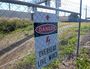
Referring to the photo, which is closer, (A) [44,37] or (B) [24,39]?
(A) [44,37]

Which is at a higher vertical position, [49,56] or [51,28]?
[51,28]

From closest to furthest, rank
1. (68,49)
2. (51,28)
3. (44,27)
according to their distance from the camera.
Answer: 1. (44,27)
2. (51,28)
3. (68,49)

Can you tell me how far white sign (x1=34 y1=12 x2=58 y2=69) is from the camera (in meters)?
3.55

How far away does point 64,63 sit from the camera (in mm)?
6625

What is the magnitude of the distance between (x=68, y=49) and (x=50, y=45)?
384 centimetres

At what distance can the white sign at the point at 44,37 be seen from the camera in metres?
3.55

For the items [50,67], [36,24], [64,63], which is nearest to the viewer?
[36,24]

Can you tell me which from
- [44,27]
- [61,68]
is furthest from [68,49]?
[44,27]

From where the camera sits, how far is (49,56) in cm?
407

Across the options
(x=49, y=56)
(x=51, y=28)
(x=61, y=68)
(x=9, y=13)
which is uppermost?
(x=9, y=13)

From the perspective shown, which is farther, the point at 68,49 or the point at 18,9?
the point at 68,49

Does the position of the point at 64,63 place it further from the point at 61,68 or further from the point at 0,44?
the point at 0,44

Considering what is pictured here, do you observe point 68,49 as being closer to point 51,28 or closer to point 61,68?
point 61,68

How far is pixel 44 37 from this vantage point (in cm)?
379
